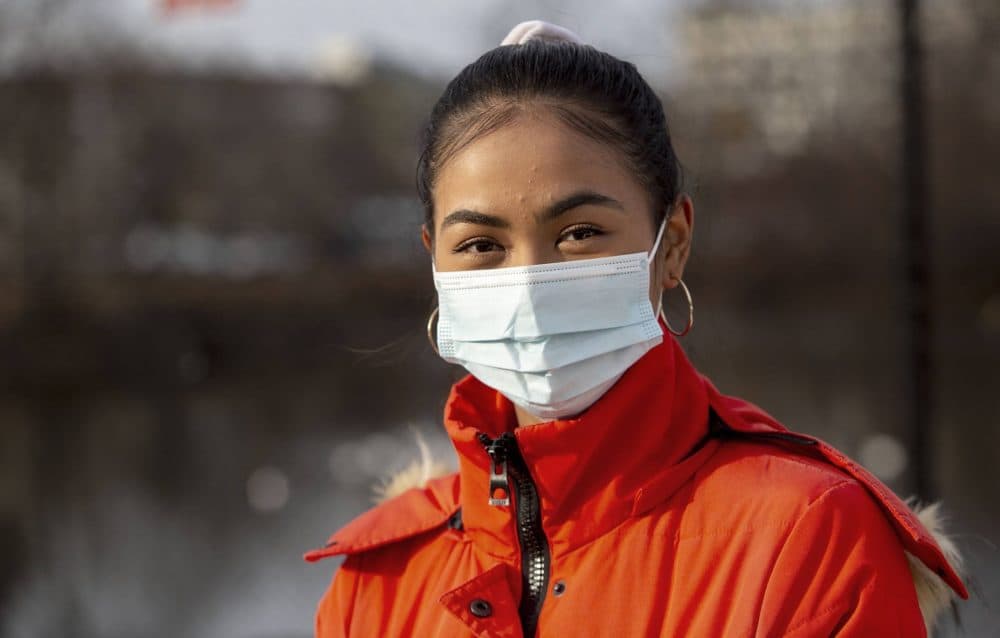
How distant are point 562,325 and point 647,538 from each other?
1.31ft

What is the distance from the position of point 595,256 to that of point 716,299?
624 inches

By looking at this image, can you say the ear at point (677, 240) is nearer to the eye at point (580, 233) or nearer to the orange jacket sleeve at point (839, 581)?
→ the eye at point (580, 233)

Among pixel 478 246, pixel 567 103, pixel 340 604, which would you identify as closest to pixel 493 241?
pixel 478 246

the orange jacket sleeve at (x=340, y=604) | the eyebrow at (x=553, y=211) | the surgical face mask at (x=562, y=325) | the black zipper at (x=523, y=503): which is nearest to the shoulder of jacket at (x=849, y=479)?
the surgical face mask at (x=562, y=325)

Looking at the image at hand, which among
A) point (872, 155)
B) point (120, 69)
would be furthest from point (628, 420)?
point (120, 69)

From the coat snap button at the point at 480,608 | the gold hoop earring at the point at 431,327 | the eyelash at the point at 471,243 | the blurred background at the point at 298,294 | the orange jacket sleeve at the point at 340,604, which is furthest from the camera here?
the blurred background at the point at 298,294

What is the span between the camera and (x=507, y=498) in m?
2.00

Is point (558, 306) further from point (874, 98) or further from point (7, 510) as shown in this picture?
point (874, 98)

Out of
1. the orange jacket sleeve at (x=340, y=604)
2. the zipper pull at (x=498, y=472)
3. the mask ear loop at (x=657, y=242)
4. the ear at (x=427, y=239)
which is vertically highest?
the ear at (x=427, y=239)

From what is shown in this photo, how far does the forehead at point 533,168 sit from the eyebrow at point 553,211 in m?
0.01

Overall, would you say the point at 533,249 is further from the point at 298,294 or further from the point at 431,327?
the point at 298,294

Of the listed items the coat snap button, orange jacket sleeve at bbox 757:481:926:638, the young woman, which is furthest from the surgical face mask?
orange jacket sleeve at bbox 757:481:926:638

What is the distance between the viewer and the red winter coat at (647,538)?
5.63 feet

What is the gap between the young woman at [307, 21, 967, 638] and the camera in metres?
1.79
